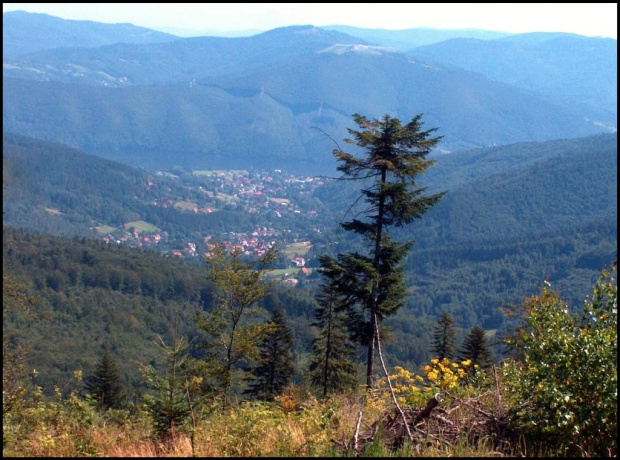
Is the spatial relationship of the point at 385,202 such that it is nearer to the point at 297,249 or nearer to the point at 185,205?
the point at 297,249

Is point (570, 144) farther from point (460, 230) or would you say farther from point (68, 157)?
point (68, 157)

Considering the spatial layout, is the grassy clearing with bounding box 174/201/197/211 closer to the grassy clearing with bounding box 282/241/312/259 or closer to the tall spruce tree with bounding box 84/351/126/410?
the grassy clearing with bounding box 282/241/312/259

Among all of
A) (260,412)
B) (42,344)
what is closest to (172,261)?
(42,344)

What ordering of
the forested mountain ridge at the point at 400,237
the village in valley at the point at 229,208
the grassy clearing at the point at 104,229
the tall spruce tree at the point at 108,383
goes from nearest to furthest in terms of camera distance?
the tall spruce tree at the point at 108,383
the forested mountain ridge at the point at 400,237
the village in valley at the point at 229,208
the grassy clearing at the point at 104,229

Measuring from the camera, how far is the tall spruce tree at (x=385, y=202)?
12.5 meters

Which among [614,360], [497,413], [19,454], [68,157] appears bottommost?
[68,157]

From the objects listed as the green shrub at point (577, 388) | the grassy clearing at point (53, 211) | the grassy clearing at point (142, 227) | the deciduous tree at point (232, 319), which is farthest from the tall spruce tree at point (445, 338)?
the grassy clearing at point (53, 211)

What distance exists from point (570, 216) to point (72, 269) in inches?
4592

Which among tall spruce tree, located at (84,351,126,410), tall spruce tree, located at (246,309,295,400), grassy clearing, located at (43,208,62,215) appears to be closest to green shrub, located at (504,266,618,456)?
tall spruce tree, located at (246,309,295,400)

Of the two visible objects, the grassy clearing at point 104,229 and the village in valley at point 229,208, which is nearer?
the village in valley at point 229,208

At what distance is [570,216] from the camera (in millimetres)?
143500

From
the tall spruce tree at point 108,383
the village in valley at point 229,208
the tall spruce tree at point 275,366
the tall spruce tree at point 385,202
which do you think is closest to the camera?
the tall spruce tree at point 385,202

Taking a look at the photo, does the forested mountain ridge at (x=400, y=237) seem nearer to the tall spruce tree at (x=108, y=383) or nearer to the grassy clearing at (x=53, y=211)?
the grassy clearing at (x=53, y=211)

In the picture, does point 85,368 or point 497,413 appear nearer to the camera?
point 497,413
